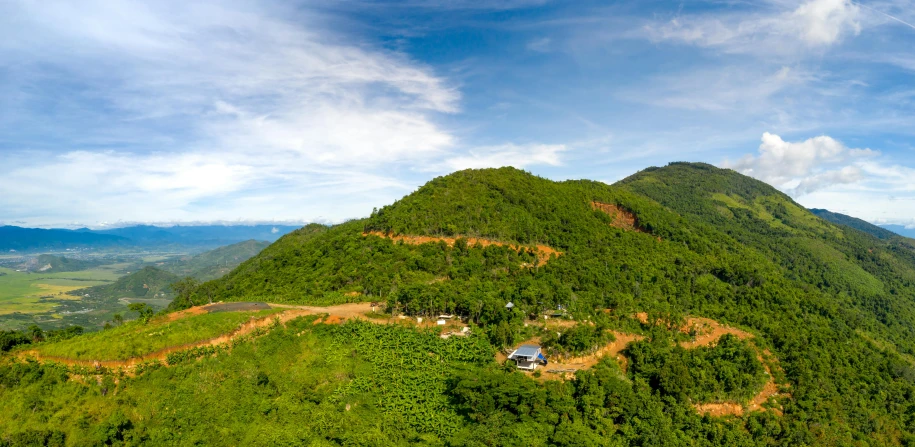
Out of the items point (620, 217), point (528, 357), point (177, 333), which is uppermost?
point (620, 217)

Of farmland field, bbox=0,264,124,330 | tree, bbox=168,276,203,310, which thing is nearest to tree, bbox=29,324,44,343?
tree, bbox=168,276,203,310

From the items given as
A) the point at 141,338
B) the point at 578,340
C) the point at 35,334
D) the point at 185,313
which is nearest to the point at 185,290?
the point at 185,313

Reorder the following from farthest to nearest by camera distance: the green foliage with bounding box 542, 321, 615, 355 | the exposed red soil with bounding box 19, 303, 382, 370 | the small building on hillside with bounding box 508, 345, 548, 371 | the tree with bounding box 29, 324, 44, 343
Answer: the green foliage with bounding box 542, 321, 615, 355 < the small building on hillside with bounding box 508, 345, 548, 371 < the tree with bounding box 29, 324, 44, 343 < the exposed red soil with bounding box 19, 303, 382, 370

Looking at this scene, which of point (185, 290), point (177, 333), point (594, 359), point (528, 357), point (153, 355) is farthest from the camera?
point (185, 290)

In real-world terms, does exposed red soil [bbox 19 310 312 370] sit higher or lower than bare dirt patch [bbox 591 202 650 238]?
lower

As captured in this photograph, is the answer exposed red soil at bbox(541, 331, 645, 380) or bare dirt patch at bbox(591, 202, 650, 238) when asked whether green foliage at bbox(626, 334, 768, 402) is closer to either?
exposed red soil at bbox(541, 331, 645, 380)

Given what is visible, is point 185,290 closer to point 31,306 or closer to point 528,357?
point 528,357

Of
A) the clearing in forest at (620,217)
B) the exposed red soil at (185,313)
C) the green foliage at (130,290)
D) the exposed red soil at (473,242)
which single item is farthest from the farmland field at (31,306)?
the clearing in forest at (620,217)
